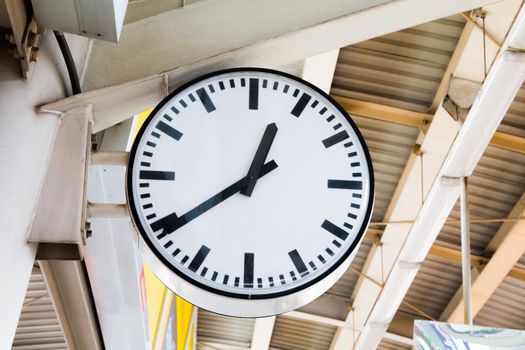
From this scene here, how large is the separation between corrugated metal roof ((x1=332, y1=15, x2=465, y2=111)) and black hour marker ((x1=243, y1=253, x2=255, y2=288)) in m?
4.53

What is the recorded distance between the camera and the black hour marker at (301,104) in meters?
2.64

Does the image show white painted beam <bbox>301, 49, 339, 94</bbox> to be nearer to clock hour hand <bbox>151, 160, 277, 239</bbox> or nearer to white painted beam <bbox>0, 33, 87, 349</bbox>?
clock hour hand <bbox>151, 160, 277, 239</bbox>

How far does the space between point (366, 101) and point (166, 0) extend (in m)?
4.62

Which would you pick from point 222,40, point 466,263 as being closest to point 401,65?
point 466,263

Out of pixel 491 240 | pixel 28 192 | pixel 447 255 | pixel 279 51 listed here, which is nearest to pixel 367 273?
pixel 447 255

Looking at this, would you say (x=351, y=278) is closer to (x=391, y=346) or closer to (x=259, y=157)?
(x=391, y=346)

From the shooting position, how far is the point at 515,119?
745 centimetres

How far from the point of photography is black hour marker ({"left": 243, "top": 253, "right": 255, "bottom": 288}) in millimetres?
2301

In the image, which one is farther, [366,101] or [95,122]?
[366,101]

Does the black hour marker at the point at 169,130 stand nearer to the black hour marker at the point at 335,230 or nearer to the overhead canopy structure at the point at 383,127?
the overhead canopy structure at the point at 383,127

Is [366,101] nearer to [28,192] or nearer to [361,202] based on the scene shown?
[361,202]

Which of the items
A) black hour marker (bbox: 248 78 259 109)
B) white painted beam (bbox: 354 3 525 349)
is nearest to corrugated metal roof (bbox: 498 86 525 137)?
white painted beam (bbox: 354 3 525 349)

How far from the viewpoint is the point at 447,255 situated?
9.47m

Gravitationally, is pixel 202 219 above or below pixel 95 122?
below
